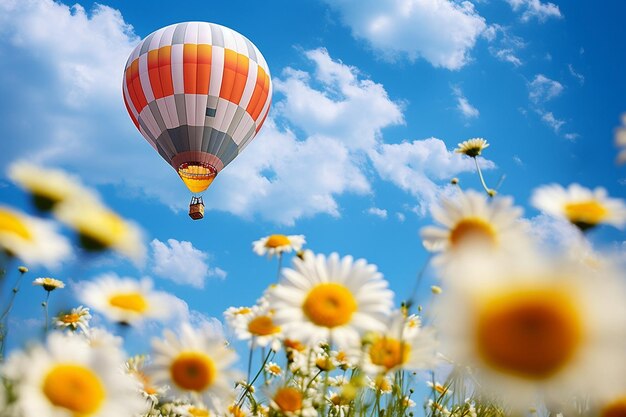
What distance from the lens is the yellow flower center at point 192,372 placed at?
2.37 m

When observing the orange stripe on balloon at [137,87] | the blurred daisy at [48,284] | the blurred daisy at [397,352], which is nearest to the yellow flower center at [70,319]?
the blurred daisy at [48,284]

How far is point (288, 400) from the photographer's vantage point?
266 centimetres

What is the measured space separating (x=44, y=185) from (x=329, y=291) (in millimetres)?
1198

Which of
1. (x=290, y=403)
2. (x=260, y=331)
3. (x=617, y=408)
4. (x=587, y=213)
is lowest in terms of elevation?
(x=617, y=408)

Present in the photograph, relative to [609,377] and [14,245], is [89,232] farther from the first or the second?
[609,377]

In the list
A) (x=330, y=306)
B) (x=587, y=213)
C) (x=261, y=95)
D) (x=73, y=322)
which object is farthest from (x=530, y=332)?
(x=261, y=95)

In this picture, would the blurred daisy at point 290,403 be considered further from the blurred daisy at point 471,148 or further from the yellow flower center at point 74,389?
the blurred daisy at point 471,148

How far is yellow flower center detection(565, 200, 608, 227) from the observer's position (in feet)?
7.55

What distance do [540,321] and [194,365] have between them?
173 centimetres

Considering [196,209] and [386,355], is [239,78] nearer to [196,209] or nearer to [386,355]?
[196,209]

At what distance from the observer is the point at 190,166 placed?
27.1 m

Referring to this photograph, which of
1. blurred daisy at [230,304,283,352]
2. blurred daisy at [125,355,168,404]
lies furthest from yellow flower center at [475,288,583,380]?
blurred daisy at [125,355,168,404]

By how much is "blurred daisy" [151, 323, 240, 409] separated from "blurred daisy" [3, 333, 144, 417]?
1.70 feet

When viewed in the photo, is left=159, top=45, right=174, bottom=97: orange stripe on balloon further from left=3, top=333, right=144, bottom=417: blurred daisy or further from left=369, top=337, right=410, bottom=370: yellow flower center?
left=3, top=333, right=144, bottom=417: blurred daisy
